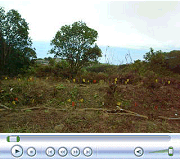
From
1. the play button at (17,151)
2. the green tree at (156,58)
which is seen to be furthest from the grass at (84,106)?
the green tree at (156,58)

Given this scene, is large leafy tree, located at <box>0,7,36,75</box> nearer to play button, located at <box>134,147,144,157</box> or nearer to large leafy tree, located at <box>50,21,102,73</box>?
large leafy tree, located at <box>50,21,102,73</box>

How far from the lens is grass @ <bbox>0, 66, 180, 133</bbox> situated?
2232 millimetres

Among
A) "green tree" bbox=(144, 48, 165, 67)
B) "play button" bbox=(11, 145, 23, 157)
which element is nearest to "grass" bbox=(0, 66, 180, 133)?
"play button" bbox=(11, 145, 23, 157)

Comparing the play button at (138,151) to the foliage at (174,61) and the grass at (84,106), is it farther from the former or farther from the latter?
the foliage at (174,61)

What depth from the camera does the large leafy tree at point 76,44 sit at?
24.7 feet

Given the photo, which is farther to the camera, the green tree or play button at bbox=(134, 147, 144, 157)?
the green tree

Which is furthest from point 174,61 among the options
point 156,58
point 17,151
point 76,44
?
point 17,151

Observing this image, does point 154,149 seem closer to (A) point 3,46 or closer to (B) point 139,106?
(B) point 139,106

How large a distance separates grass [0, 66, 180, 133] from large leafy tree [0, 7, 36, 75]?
6.85 ft

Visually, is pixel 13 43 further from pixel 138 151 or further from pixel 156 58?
pixel 138 151

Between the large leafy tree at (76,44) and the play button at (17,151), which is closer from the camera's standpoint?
the play button at (17,151)

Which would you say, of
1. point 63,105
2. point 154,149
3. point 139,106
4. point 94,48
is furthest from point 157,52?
point 154,149

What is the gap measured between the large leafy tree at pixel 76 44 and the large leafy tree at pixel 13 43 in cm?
190

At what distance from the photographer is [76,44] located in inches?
300
